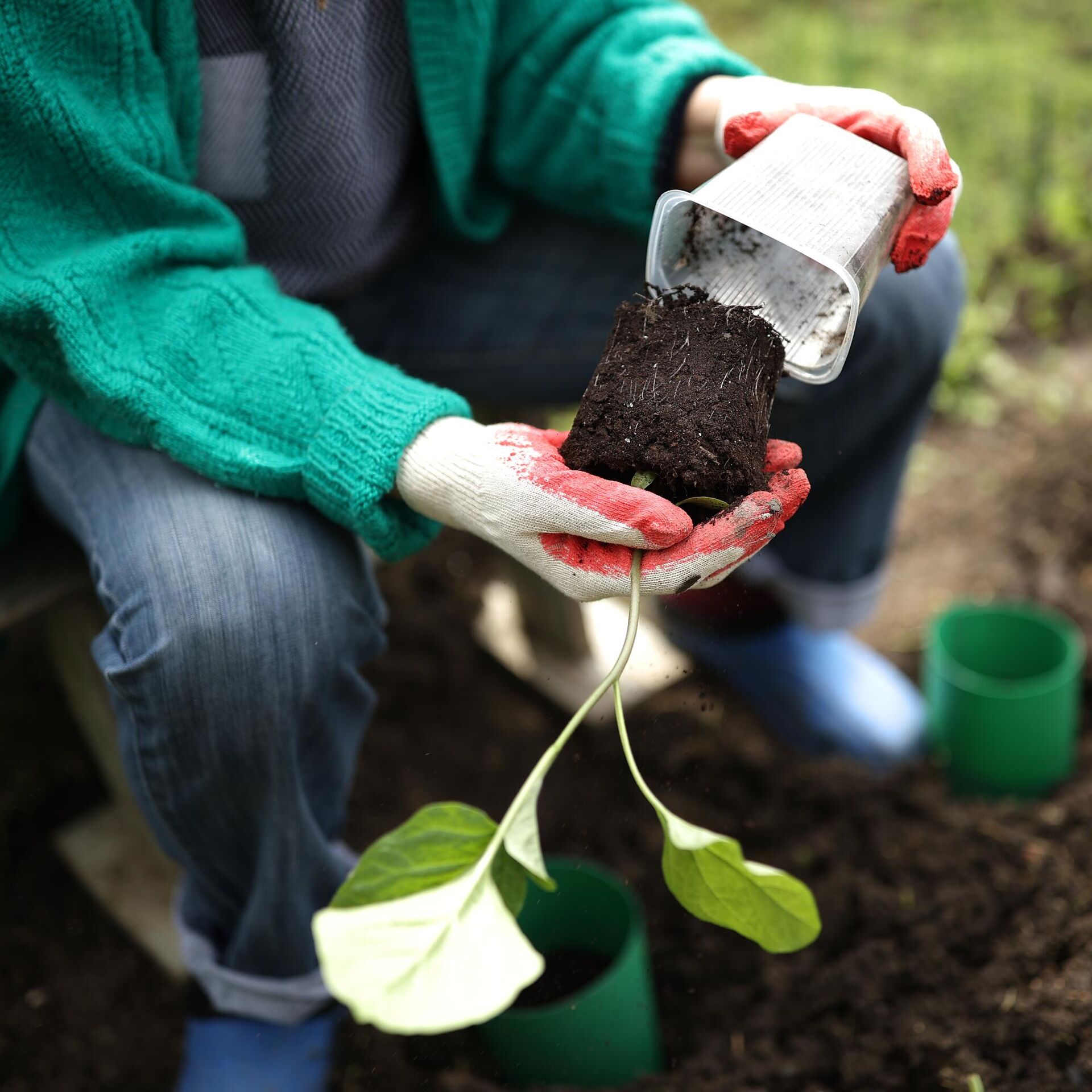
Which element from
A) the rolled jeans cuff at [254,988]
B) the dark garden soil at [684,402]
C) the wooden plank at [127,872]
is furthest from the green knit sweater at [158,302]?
the wooden plank at [127,872]

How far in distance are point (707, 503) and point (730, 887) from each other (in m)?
0.31

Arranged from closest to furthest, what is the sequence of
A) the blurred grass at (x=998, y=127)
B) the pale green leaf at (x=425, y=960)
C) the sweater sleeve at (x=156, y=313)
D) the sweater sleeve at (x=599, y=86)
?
1. the pale green leaf at (x=425, y=960)
2. the sweater sleeve at (x=156, y=313)
3. the sweater sleeve at (x=599, y=86)
4. the blurred grass at (x=998, y=127)

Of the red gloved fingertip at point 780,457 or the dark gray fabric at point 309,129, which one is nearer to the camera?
the red gloved fingertip at point 780,457

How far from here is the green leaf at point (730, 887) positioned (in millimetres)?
834

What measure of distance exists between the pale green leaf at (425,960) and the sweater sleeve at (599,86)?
0.79m

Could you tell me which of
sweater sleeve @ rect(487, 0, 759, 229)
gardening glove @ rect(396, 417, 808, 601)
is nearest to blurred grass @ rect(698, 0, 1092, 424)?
sweater sleeve @ rect(487, 0, 759, 229)

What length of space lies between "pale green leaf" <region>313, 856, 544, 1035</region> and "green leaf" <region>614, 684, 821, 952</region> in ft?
0.53

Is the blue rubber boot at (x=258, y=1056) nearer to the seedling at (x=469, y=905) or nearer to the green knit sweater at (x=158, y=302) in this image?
the seedling at (x=469, y=905)

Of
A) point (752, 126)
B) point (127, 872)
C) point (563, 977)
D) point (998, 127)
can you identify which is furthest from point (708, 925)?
point (998, 127)

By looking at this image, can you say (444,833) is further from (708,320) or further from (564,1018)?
→ (708,320)

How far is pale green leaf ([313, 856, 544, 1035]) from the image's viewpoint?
0.65 meters

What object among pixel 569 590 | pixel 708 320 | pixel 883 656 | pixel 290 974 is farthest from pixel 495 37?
pixel 883 656

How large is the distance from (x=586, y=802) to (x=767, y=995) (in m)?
0.33

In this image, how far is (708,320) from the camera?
866mm
